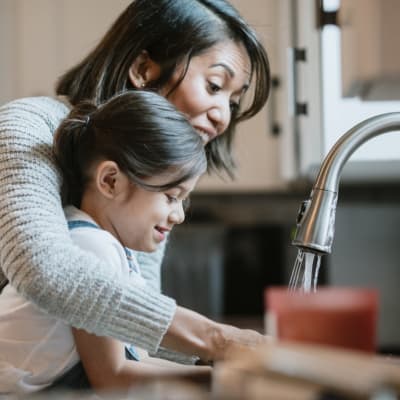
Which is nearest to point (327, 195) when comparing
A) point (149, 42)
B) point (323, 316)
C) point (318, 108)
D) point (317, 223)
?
point (317, 223)

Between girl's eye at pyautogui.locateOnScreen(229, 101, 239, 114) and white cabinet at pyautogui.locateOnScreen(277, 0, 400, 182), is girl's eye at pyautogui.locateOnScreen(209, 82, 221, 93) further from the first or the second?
white cabinet at pyautogui.locateOnScreen(277, 0, 400, 182)

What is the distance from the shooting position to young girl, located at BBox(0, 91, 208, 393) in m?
1.02

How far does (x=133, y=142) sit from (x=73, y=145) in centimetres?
10

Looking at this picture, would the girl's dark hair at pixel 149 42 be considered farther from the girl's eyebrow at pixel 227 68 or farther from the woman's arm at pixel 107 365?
the woman's arm at pixel 107 365

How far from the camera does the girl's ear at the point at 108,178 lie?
42.2 inches

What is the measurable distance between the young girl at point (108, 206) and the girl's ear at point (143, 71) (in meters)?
0.18

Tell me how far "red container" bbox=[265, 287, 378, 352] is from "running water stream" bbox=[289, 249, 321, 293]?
30 centimetres

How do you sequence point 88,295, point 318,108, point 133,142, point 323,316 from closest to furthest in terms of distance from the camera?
point 323,316 → point 88,295 → point 133,142 → point 318,108

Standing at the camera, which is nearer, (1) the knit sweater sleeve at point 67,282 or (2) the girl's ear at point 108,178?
(1) the knit sweater sleeve at point 67,282

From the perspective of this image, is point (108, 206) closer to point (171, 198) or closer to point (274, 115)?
point (171, 198)

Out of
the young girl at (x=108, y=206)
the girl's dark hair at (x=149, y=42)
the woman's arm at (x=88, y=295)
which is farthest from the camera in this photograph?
the girl's dark hair at (x=149, y=42)

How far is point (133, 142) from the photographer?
1056 mm

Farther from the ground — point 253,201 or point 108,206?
point 108,206

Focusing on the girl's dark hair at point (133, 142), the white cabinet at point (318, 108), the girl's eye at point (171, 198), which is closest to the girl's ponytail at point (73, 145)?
the girl's dark hair at point (133, 142)
